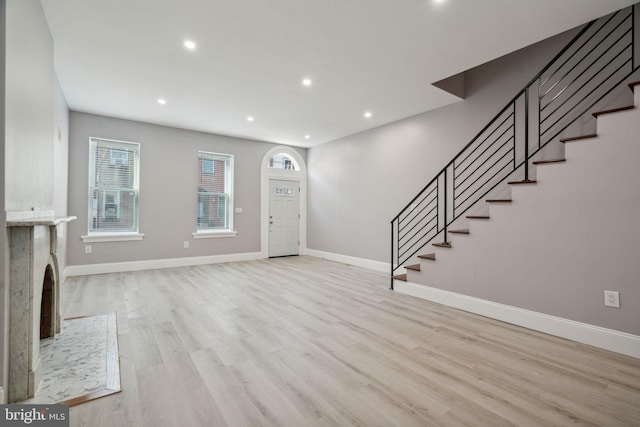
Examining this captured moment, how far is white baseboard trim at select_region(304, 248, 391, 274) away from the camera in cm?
554

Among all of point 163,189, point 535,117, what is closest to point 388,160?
point 535,117

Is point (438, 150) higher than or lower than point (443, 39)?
lower

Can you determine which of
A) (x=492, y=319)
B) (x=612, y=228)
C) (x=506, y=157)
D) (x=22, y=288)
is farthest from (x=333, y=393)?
(x=506, y=157)

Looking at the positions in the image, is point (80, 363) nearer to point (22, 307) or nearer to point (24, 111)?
point (22, 307)

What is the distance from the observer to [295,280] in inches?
190

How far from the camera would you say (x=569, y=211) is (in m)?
2.72

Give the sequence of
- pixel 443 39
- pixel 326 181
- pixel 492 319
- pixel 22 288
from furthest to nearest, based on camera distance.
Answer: pixel 326 181 → pixel 492 319 → pixel 443 39 → pixel 22 288

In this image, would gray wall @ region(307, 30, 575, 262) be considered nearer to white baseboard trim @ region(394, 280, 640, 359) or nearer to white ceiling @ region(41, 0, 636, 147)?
white ceiling @ region(41, 0, 636, 147)

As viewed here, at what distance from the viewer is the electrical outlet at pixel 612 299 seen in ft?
8.01

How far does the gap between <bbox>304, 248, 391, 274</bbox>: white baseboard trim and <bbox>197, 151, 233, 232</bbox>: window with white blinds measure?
2189 millimetres

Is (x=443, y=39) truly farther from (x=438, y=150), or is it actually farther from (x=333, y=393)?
(x=333, y=393)

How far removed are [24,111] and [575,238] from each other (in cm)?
456

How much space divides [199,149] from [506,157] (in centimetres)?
563

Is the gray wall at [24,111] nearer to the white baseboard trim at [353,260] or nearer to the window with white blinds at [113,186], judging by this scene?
the window with white blinds at [113,186]
